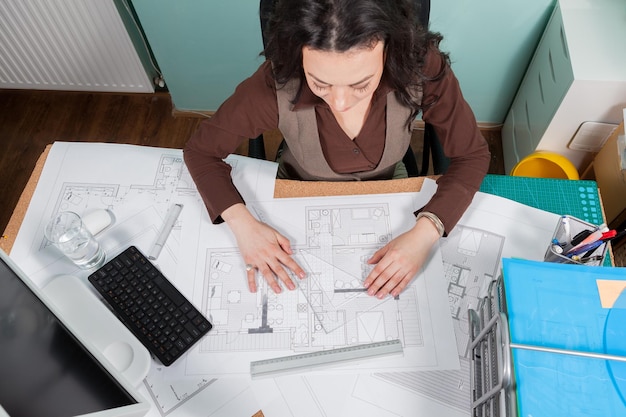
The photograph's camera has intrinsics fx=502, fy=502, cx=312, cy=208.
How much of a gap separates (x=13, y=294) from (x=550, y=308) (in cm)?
76

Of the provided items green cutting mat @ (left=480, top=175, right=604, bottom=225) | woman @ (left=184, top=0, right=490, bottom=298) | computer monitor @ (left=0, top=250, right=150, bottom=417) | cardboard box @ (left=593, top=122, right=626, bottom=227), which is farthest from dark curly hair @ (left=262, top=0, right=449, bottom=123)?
cardboard box @ (left=593, top=122, right=626, bottom=227)

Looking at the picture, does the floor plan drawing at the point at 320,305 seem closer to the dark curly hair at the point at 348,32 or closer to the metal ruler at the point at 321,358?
the metal ruler at the point at 321,358

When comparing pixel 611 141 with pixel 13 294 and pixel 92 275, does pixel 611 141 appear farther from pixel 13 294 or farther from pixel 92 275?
pixel 13 294

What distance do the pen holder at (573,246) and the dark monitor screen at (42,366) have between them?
2.37 ft

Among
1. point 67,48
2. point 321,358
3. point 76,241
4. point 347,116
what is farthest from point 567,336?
point 67,48

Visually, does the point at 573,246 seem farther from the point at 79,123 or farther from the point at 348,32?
the point at 79,123

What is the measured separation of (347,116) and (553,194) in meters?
0.48

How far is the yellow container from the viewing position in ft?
5.26

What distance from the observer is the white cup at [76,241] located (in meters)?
0.99

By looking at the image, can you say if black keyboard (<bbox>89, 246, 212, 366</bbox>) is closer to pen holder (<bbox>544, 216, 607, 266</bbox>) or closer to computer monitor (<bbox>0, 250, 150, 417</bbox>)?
computer monitor (<bbox>0, 250, 150, 417</bbox>)

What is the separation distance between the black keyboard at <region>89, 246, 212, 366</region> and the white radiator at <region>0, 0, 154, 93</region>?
3.80 feet

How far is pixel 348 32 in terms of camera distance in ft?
2.59

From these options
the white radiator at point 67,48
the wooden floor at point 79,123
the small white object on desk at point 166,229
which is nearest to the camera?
the small white object on desk at point 166,229

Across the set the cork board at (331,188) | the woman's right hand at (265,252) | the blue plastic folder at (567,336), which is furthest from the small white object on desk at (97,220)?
the blue plastic folder at (567,336)
